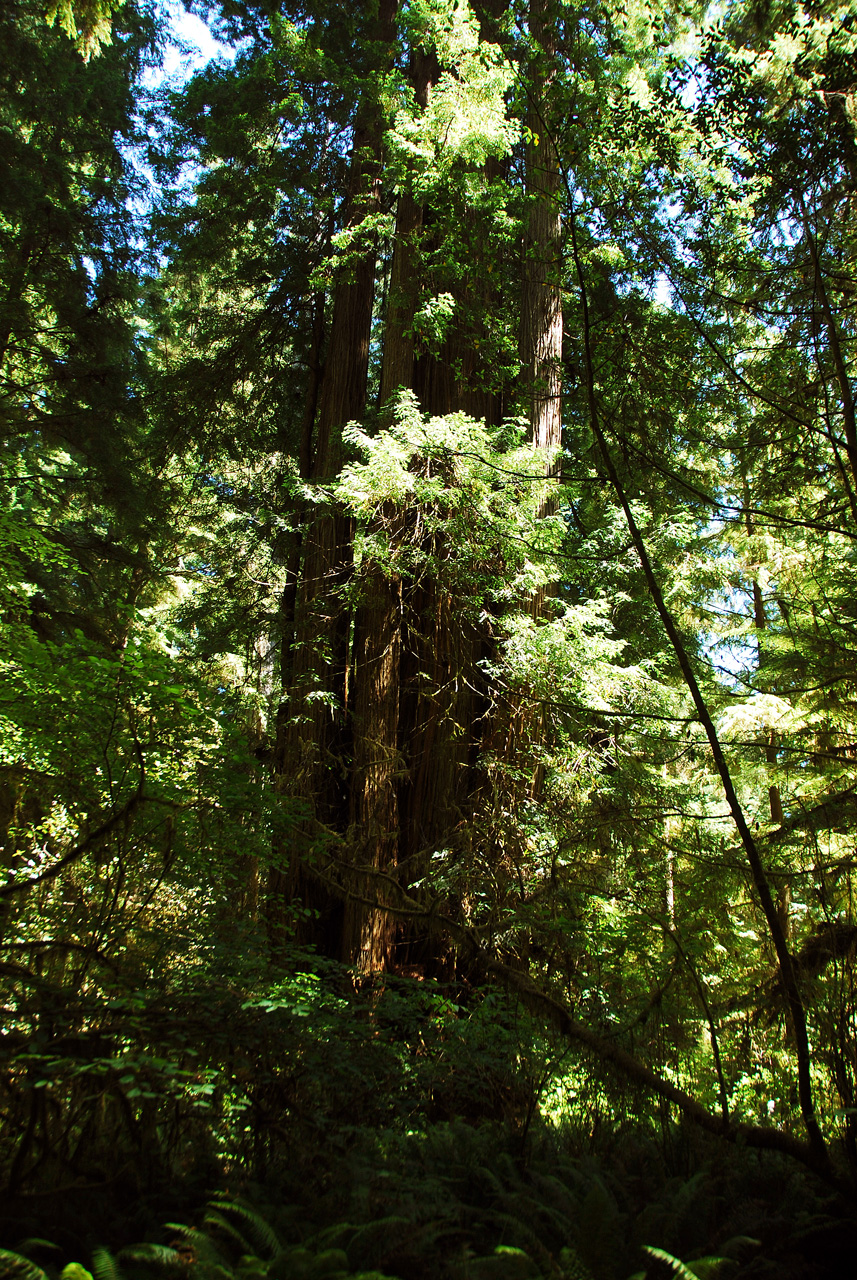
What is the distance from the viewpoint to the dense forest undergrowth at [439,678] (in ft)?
8.77

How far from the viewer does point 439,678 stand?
Answer: 7.09 metres

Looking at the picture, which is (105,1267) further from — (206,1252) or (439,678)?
(439,678)

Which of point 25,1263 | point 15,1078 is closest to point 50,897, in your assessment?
point 15,1078

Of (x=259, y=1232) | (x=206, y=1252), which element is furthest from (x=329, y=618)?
(x=206, y=1252)

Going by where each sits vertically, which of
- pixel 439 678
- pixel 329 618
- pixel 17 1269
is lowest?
pixel 17 1269

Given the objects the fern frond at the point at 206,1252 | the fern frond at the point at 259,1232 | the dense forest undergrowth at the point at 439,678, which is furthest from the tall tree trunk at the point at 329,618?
the fern frond at the point at 206,1252

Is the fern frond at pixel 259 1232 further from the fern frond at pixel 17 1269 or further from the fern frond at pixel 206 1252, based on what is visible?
the fern frond at pixel 17 1269

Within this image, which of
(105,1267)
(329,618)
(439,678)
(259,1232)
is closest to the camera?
(105,1267)

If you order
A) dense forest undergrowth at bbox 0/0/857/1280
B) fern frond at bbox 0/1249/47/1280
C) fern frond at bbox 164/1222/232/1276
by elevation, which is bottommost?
fern frond at bbox 0/1249/47/1280

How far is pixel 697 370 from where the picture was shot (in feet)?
17.1

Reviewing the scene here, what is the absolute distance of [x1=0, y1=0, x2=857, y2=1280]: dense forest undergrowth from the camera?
2.67 m

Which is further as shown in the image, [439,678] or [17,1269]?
[439,678]

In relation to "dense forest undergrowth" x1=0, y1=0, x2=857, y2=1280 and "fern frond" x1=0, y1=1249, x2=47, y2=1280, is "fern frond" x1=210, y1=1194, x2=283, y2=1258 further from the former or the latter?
"fern frond" x1=0, y1=1249, x2=47, y2=1280

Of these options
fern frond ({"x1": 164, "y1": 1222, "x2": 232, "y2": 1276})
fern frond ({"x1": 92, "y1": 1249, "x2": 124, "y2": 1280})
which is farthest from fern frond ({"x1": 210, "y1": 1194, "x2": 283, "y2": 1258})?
fern frond ({"x1": 92, "y1": 1249, "x2": 124, "y2": 1280})
